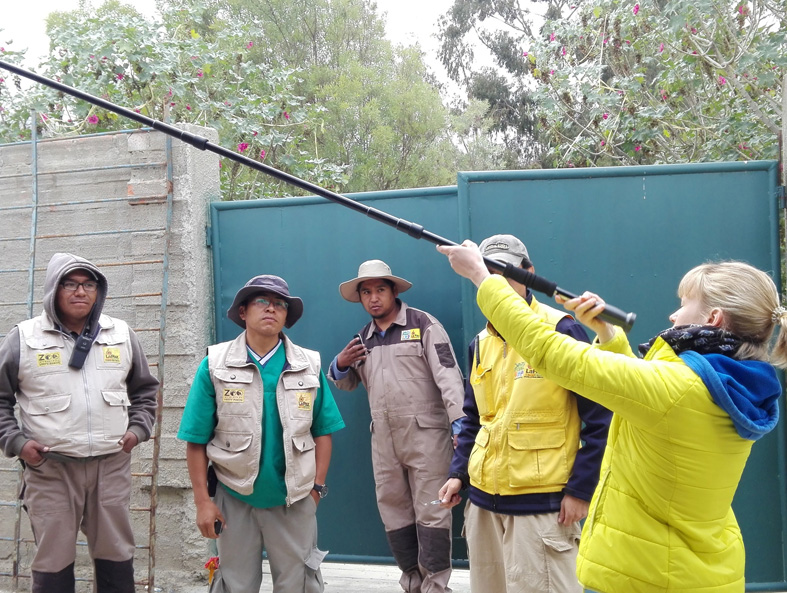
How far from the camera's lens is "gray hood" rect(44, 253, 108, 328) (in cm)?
399

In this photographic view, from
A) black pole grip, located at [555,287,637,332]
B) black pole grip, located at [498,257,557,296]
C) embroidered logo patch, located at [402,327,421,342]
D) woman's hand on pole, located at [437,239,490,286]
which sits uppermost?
woman's hand on pole, located at [437,239,490,286]

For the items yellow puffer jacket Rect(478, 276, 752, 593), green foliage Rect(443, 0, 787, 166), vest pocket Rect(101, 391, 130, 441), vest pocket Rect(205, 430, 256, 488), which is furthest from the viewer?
green foliage Rect(443, 0, 787, 166)

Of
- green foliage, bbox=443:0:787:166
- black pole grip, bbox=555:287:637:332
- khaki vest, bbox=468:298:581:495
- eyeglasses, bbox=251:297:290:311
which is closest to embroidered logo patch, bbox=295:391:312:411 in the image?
eyeglasses, bbox=251:297:290:311

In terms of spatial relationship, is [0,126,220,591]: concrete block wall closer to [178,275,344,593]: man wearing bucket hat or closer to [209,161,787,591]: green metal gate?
[209,161,787,591]: green metal gate

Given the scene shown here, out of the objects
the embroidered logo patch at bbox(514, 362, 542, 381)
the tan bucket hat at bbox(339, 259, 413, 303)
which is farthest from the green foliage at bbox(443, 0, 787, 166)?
the embroidered logo patch at bbox(514, 362, 542, 381)

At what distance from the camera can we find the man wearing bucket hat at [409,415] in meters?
4.17

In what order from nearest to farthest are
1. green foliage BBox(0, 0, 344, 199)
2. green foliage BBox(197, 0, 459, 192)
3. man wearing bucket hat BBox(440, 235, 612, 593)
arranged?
man wearing bucket hat BBox(440, 235, 612, 593) → green foliage BBox(0, 0, 344, 199) → green foliage BBox(197, 0, 459, 192)

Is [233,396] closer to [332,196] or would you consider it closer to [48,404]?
[48,404]

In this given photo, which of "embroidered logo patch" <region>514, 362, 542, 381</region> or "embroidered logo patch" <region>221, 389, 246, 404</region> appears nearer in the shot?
"embroidered logo patch" <region>514, 362, 542, 381</region>

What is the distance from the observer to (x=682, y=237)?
434cm

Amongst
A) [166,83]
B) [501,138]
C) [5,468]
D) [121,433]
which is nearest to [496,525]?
[121,433]

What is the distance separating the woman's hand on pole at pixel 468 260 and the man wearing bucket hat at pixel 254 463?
179 cm

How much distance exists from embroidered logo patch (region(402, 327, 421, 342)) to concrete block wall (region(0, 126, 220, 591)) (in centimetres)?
138

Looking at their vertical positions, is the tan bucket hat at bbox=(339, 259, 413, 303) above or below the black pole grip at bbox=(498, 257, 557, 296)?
above
